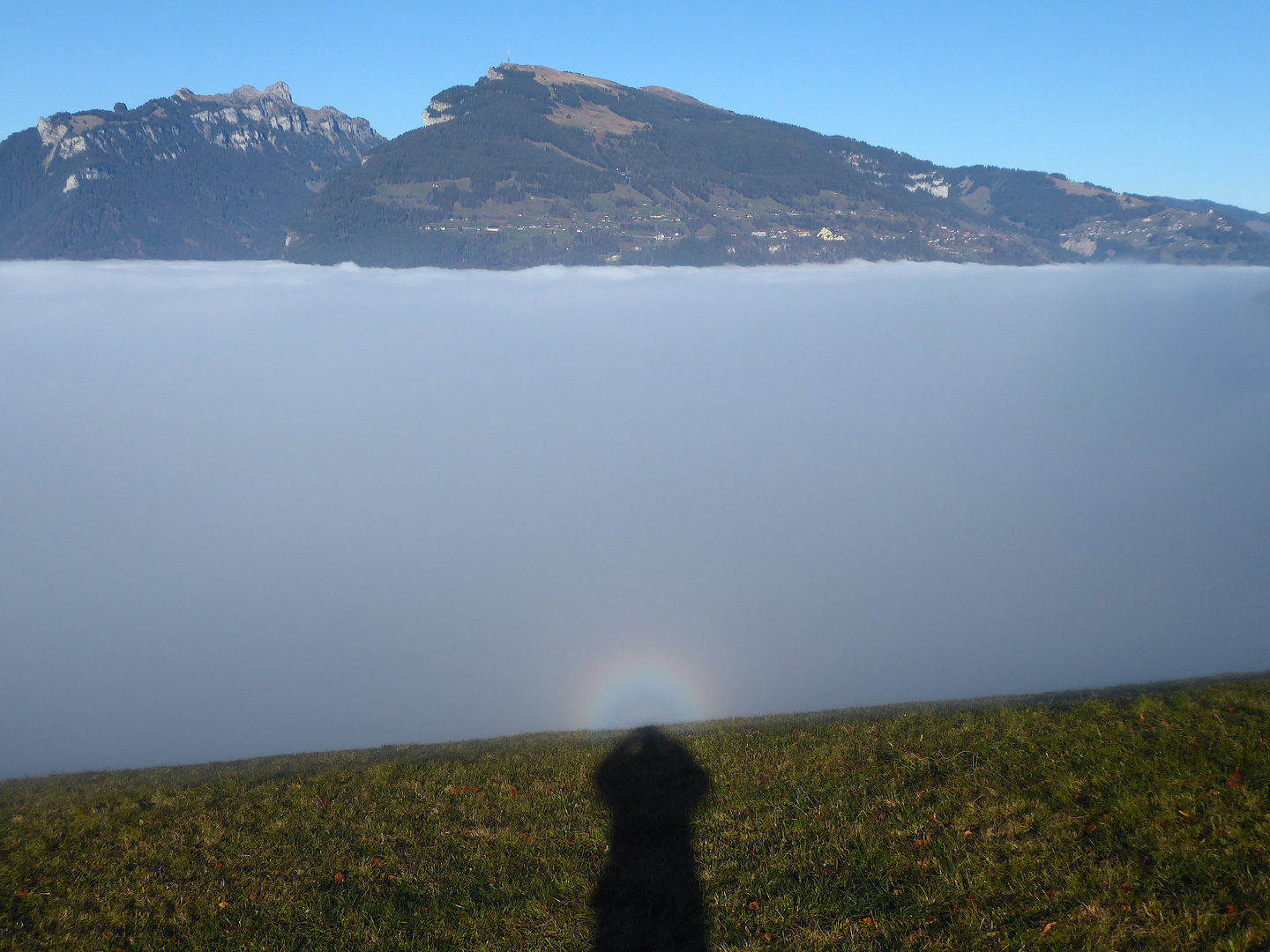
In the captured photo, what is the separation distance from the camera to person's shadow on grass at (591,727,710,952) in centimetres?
980

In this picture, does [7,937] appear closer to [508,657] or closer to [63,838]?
[63,838]

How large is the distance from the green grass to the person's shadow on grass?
334 millimetres

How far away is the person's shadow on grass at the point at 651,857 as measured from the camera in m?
9.80

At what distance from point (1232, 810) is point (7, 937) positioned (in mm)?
18083

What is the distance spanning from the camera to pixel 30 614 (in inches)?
7564

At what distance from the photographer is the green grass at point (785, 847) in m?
9.33

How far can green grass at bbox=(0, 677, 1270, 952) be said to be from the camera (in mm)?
9328

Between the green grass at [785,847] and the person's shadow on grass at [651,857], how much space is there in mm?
334

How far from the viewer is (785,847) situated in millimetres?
11312

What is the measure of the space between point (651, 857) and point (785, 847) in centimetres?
215

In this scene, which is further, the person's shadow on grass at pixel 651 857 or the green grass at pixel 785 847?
the person's shadow on grass at pixel 651 857

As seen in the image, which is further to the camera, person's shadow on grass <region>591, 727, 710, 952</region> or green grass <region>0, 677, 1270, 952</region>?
person's shadow on grass <region>591, 727, 710, 952</region>

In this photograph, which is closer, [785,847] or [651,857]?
[785,847]

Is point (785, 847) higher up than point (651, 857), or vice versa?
point (785, 847)
